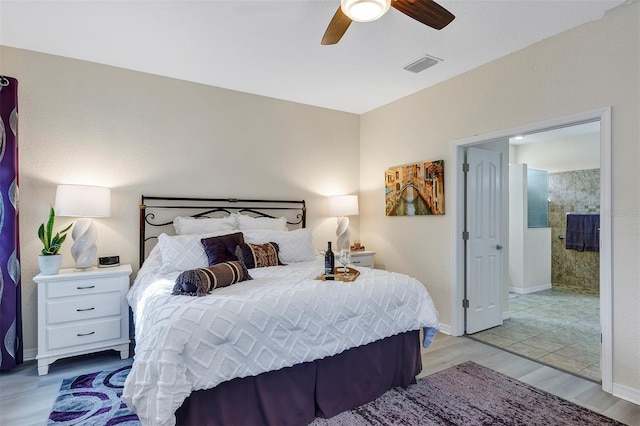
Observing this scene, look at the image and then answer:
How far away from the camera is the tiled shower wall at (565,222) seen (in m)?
5.95

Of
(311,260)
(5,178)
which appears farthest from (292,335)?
(5,178)

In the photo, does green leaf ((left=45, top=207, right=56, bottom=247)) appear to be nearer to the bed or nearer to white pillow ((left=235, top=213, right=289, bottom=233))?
the bed

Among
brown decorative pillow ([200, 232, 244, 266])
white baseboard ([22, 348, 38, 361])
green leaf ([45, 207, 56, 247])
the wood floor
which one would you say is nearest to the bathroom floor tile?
the wood floor

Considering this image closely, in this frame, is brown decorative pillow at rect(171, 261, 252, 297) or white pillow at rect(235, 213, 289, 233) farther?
white pillow at rect(235, 213, 289, 233)

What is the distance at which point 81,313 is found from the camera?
2912mm

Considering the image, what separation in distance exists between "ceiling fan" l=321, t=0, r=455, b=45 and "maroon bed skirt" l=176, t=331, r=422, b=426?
6.85 feet

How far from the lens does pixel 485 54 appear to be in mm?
3203

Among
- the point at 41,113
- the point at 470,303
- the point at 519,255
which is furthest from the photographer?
the point at 519,255

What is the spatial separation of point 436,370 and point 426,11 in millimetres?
2680

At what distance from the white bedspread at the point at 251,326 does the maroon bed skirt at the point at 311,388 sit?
0.31ft

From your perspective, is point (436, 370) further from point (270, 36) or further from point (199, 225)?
point (270, 36)

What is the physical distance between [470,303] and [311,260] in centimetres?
183

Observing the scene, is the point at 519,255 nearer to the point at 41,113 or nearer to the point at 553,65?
the point at 553,65

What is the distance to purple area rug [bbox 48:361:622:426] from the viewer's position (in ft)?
7.06
